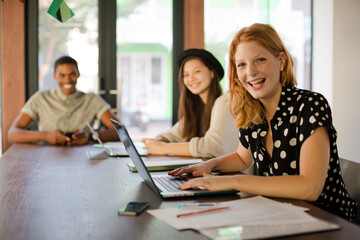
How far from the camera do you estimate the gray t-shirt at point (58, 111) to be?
128 inches

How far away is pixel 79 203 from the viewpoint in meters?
1.27

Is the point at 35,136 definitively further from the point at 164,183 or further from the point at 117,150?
the point at 164,183

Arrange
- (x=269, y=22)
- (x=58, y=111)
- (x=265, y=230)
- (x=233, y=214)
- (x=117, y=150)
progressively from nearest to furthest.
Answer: (x=265, y=230) → (x=233, y=214) → (x=117, y=150) → (x=58, y=111) → (x=269, y=22)

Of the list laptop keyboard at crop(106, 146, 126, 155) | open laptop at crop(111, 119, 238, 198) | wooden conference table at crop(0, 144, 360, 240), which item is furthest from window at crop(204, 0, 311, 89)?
open laptop at crop(111, 119, 238, 198)

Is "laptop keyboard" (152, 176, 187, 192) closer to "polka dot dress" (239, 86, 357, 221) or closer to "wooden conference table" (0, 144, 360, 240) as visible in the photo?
"wooden conference table" (0, 144, 360, 240)

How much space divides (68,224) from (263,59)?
2.99ft

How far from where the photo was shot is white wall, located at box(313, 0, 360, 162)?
4.20 metres

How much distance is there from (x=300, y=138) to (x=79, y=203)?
28.4 inches

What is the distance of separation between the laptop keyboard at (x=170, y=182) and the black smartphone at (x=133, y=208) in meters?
0.17

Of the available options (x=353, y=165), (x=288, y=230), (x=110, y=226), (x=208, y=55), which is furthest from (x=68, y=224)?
(x=208, y=55)

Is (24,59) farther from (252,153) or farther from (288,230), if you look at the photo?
(288,230)

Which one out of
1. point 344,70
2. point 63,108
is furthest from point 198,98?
point 344,70

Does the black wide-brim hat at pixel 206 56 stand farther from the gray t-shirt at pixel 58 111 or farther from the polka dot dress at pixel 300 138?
the polka dot dress at pixel 300 138

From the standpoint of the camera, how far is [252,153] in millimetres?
1732
